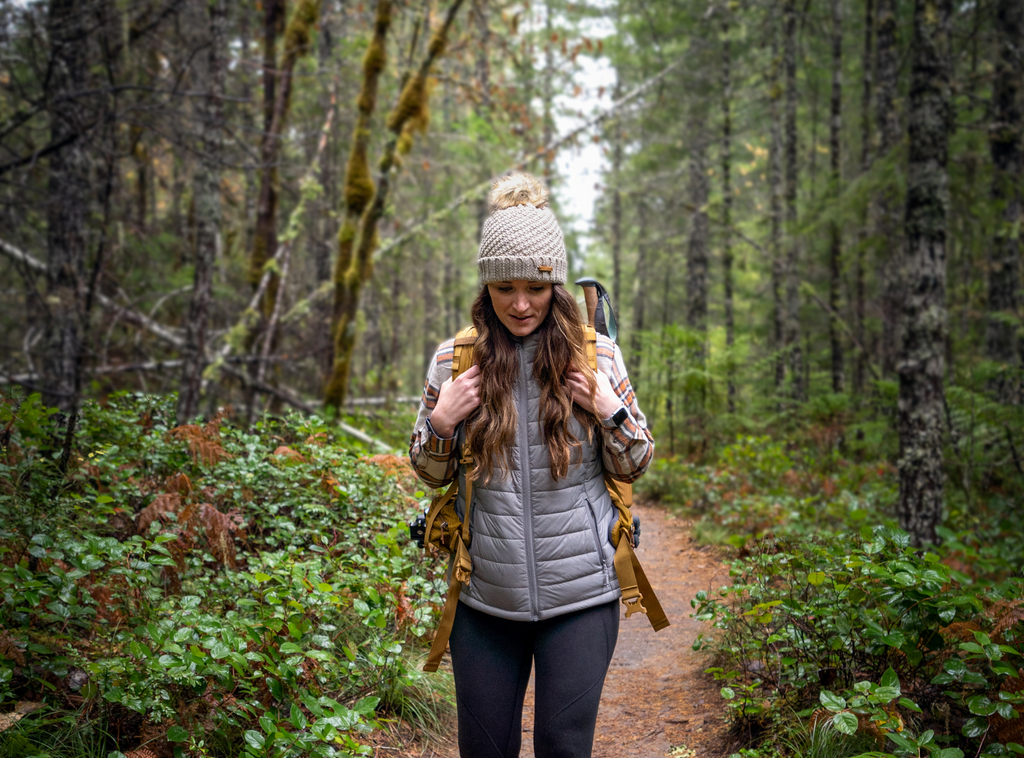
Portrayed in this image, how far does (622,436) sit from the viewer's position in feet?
7.62

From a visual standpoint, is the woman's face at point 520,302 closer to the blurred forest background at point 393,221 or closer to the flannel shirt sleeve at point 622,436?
the flannel shirt sleeve at point 622,436

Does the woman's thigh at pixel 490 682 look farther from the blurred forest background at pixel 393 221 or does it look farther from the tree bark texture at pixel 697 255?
the tree bark texture at pixel 697 255

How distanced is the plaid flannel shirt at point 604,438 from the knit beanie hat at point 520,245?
1.06 feet

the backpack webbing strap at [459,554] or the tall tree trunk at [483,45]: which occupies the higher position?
the tall tree trunk at [483,45]

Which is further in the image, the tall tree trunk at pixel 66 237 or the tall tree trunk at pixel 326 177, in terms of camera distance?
the tall tree trunk at pixel 326 177

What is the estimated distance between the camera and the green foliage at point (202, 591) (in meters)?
2.74

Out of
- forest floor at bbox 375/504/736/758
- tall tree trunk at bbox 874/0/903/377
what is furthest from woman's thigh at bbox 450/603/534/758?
tall tree trunk at bbox 874/0/903/377

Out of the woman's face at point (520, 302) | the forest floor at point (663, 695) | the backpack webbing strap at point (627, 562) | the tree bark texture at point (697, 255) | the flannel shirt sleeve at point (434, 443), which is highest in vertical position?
the tree bark texture at point (697, 255)

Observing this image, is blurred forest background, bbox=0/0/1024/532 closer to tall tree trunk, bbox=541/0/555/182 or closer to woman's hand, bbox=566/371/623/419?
tall tree trunk, bbox=541/0/555/182

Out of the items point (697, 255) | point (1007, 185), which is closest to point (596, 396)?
point (1007, 185)

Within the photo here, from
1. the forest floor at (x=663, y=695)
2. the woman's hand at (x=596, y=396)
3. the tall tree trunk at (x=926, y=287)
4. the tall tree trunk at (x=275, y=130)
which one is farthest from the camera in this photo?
the tall tree trunk at (x=275, y=130)

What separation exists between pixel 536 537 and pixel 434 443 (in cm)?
47

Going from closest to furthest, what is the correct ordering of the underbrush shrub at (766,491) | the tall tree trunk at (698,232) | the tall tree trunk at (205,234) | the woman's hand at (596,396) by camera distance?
the woman's hand at (596,396) < the underbrush shrub at (766,491) < the tall tree trunk at (205,234) < the tall tree trunk at (698,232)

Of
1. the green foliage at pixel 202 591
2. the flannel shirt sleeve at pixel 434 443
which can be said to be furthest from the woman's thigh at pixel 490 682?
the green foliage at pixel 202 591
